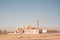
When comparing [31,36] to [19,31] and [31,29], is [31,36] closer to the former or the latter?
[31,29]

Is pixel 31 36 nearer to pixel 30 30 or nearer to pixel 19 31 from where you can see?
pixel 30 30

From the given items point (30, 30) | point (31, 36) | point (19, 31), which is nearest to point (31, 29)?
point (30, 30)

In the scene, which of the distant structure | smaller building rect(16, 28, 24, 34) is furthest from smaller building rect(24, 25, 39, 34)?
smaller building rect(16, 28, 24, 34)

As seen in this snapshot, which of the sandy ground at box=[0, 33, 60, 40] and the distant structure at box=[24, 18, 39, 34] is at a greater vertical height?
the distant structure at box=[24, 18, 39, 34]

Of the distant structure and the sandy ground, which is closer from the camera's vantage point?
the sandy ground

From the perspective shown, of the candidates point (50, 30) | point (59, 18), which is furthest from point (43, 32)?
point (59, 18)

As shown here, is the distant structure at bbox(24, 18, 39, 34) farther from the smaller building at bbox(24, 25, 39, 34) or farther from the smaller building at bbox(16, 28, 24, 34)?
the smaller building at bbox(16, 28, 24, 34)

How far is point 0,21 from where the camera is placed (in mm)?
7270

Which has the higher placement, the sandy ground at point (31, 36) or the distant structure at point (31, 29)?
the distant structure at point (31, 29)

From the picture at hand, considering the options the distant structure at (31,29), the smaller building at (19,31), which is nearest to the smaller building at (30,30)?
the distant structure at (31,29)

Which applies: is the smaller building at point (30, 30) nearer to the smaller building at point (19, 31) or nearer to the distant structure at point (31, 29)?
the distant structure at point (31, 29)

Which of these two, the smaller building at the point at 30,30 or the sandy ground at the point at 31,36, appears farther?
the smaller building at the point at 30,30

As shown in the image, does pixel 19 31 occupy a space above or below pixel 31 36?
above

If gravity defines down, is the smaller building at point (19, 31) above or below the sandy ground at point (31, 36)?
above
